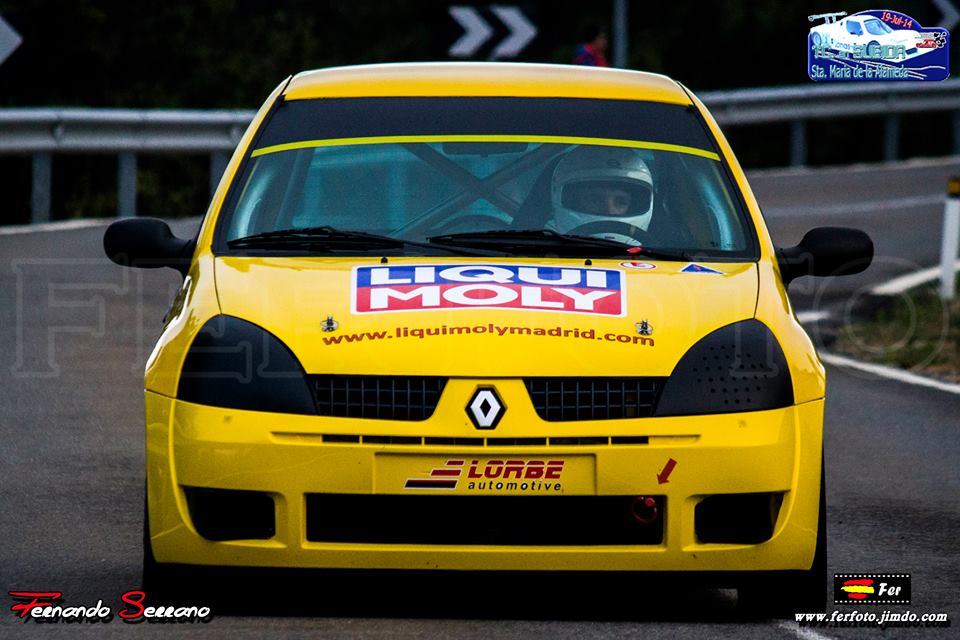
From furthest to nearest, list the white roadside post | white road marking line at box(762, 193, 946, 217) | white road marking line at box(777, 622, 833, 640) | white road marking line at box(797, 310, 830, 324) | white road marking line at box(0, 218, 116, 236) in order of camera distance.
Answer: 1. white road marking line at box(762, 193, 946, 217)
2. white road marking line at box(0, 218, 116, 236)
3. the white roadside post
4. white road marking line at box(797, 310, 830, 324)
5. white road marking line at box(777, 622, 833, 640)

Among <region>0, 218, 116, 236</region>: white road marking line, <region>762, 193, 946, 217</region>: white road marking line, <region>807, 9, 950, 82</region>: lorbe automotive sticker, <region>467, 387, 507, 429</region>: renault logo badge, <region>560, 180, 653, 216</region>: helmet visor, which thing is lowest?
<region>762, 193, 946, 217</region>: white road marking line

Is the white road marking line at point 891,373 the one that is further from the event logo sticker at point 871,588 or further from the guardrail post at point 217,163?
the guardrail post at point 217,163

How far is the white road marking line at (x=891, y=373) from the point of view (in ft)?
40.5

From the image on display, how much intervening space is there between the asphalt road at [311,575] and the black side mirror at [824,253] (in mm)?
1000

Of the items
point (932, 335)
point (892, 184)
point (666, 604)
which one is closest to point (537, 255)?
point (666, 604)

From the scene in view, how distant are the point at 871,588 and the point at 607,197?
60.3 inches

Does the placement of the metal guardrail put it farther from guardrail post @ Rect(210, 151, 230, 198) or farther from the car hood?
the car hood

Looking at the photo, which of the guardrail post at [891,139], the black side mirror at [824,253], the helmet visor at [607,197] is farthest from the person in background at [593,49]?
the black side mirror at [824,253]

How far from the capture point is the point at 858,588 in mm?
6449

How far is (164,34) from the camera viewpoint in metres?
30.7

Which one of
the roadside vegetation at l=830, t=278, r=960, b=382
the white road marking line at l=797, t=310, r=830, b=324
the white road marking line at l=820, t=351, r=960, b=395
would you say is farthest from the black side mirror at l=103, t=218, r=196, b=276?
the white road marking line at l=797, t=310, r=830, b=324

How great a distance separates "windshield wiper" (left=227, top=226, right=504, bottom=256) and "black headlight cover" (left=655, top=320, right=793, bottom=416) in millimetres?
849

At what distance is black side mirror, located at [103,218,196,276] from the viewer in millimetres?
6715

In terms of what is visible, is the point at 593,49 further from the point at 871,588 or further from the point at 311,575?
the point at 311,575
